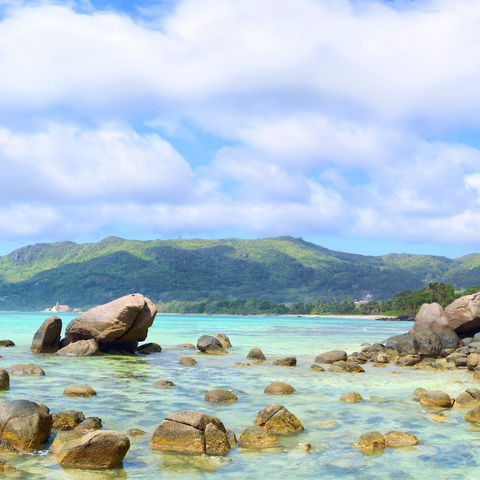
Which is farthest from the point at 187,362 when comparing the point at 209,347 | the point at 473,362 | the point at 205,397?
the point at 473,362

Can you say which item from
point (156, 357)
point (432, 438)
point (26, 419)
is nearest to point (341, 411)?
point (432, 438)

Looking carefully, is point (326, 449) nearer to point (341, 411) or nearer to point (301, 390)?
point (341, 411)

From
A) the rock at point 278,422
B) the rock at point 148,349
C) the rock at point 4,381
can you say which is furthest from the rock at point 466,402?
the rock at point 148,349

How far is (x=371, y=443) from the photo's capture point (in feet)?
31.3

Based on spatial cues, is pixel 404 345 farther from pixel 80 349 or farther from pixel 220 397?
pixel 220 397

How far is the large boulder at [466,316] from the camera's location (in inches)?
1153

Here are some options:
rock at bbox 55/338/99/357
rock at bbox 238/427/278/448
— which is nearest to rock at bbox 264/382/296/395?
rock at bbox 238/427/278/448

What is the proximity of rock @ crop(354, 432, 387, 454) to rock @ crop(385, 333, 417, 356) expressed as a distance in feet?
56.9

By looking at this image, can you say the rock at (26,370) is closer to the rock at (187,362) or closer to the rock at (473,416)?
the rock at (187,362)

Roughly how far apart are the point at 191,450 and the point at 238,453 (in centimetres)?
80

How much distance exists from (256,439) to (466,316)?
2297 cm

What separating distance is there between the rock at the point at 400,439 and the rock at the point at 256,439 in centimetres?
204

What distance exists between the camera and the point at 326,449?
31.3 feet

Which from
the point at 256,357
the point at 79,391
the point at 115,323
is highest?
the point at 115,323
